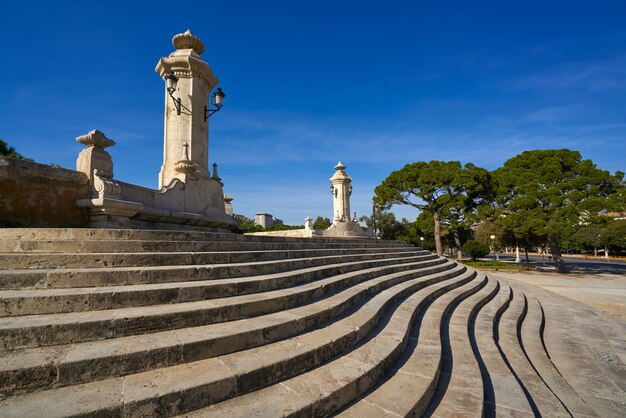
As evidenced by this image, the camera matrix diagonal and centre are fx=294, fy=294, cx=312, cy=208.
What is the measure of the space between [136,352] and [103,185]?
442 centimetres

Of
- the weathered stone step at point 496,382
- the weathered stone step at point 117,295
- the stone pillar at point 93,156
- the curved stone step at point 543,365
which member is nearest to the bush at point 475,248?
the curved stone step at point 543,365

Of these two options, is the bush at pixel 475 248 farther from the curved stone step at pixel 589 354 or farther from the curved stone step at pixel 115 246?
the curved stone step at pixel 115 246

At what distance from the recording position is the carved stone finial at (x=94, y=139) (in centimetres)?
552

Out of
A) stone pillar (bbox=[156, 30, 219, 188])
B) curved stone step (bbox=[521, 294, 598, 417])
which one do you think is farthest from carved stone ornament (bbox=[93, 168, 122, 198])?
curved stone step (bbox=[521, 294, 598, 417])

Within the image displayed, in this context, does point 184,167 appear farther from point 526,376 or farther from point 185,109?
point 526,376

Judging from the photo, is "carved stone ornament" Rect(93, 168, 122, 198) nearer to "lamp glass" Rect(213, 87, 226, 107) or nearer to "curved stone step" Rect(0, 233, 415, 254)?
"curved stone step" Rect(0, 233, 415, 254)

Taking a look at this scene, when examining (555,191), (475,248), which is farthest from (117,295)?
(475,248)

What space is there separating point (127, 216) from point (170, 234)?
2.16m

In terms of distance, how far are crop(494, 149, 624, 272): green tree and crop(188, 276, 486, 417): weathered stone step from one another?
21939mm

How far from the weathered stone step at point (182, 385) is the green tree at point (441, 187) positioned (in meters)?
27.4

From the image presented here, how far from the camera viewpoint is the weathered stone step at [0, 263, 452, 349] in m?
2.12

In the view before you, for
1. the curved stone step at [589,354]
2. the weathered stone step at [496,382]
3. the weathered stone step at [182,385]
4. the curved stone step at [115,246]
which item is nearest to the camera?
the weathered stone step at [182,385]

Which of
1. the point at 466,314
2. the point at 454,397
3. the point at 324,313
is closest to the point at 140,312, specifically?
the point at 324,313

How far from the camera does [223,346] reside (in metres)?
2.47
